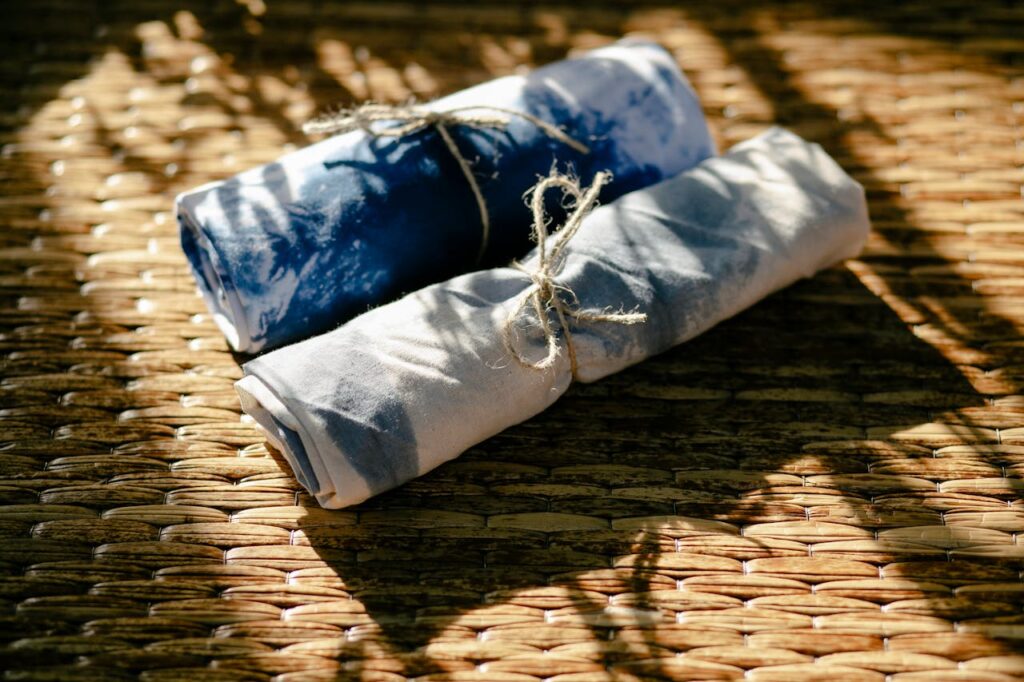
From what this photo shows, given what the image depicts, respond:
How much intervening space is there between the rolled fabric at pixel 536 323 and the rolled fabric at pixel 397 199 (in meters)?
0.08

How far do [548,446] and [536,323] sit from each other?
0.13 m

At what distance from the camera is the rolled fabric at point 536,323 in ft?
3.26

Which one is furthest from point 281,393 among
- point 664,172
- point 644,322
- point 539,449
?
point 664,172

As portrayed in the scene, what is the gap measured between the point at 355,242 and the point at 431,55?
0.50 meters

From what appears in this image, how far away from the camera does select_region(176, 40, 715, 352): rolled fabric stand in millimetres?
1133

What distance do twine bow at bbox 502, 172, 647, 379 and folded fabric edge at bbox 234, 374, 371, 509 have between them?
0.67 feet

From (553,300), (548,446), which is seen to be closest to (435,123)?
(553,300)

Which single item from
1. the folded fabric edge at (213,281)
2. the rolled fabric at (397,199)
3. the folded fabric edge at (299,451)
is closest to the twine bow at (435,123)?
the rolled fabric at (397,199)

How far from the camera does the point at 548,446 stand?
110cm

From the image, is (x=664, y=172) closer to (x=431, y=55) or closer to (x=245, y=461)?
(x=431, y=55)

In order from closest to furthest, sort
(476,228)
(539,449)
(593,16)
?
(539,449) < (476,228) < (593,16)

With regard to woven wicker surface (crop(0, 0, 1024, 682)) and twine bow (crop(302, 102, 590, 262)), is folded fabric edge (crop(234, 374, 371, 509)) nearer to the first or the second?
woven wicker surface (crop(0, 0, 1024, 682))

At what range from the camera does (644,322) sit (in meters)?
1.11

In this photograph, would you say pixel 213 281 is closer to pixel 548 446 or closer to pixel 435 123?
pixel 435 123
